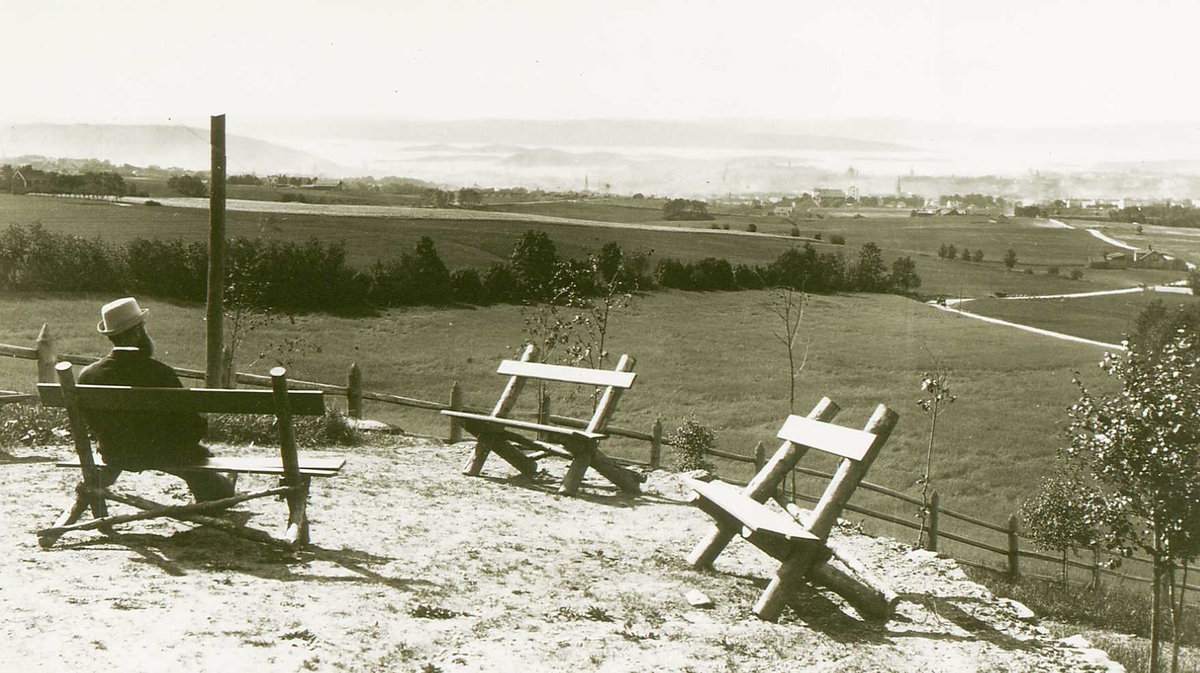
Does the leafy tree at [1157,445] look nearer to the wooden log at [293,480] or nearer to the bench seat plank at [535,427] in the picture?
the bench seat plank at [535,427]

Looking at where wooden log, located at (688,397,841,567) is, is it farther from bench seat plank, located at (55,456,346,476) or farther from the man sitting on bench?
the man sitting on bench

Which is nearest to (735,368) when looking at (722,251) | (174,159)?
(722,251)

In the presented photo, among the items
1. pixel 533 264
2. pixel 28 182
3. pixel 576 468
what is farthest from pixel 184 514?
pixel 533 264

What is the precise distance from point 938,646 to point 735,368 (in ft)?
65.0

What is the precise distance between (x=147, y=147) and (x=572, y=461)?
15714mm

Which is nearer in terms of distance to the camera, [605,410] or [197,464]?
[197,464]

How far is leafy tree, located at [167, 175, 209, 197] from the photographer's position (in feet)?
67.8

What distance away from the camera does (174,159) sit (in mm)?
21000

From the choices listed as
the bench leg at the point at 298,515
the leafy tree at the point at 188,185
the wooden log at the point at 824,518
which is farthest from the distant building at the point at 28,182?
the wooden log at the point at 824,518

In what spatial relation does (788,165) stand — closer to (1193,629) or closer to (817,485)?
(817,485)

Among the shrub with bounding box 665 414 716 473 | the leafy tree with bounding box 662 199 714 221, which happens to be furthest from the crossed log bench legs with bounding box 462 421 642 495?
the leafy tree with bounding box 662 199 714 221

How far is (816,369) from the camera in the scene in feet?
85.5

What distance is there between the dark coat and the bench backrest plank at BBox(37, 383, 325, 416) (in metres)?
0.22

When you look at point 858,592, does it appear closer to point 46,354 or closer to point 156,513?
point 156,513
